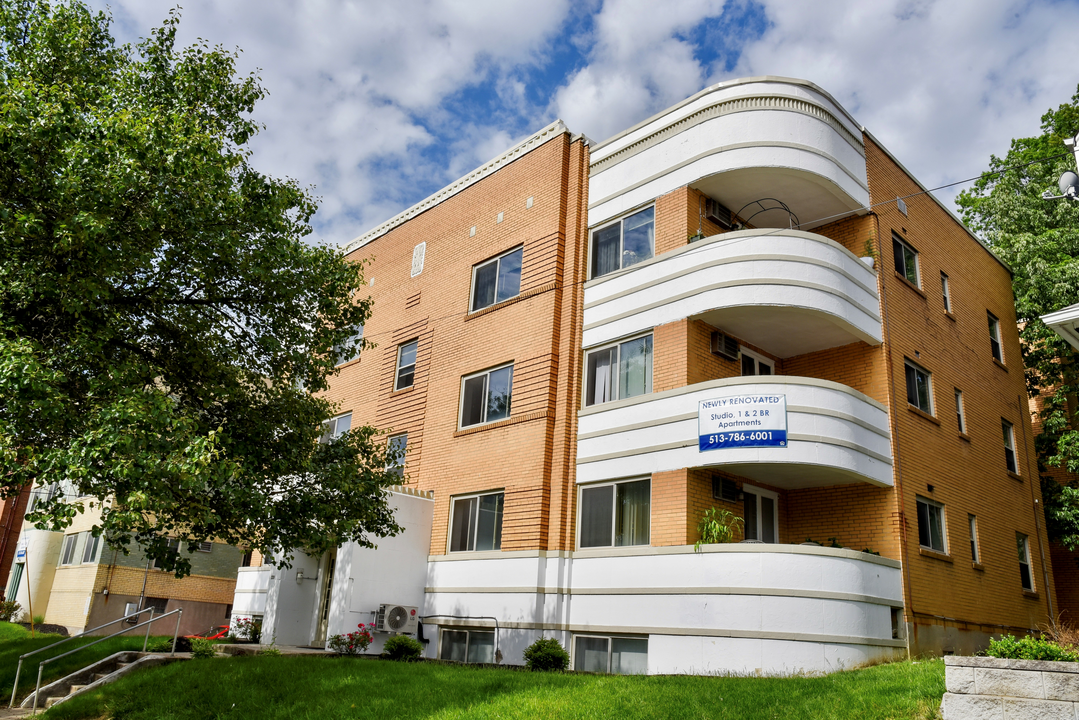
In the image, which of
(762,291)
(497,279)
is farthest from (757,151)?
(497,279)

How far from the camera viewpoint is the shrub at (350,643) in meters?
18.2

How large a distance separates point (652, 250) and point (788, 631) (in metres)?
8.95

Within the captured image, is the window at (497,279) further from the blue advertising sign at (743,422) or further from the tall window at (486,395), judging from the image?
the blue advertising sign at (743,422)

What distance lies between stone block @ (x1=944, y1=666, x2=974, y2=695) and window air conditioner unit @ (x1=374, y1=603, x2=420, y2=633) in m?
12.8

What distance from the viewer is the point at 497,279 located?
22.4 meters

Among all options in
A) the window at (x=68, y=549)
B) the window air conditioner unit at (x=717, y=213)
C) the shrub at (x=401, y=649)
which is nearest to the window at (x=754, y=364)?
the window air conditioner unit at (x=717, y=213)

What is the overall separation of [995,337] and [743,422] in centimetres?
1303

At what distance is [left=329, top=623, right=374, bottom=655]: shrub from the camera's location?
18.2 m

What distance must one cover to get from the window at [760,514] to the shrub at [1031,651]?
7.93 m

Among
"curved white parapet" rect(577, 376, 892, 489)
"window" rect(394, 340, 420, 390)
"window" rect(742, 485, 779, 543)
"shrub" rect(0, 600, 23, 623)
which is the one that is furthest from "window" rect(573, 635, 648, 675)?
"shrub" rect(0, 600, 23, 623)

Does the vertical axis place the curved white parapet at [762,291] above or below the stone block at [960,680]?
above

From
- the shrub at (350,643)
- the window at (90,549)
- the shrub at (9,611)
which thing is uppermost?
the window at (90,549)

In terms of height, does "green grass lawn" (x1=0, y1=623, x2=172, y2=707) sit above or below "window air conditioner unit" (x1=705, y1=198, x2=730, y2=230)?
below

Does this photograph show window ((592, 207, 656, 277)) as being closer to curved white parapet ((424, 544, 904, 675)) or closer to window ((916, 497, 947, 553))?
curved white parapet ((424, 544, 904, 675))
